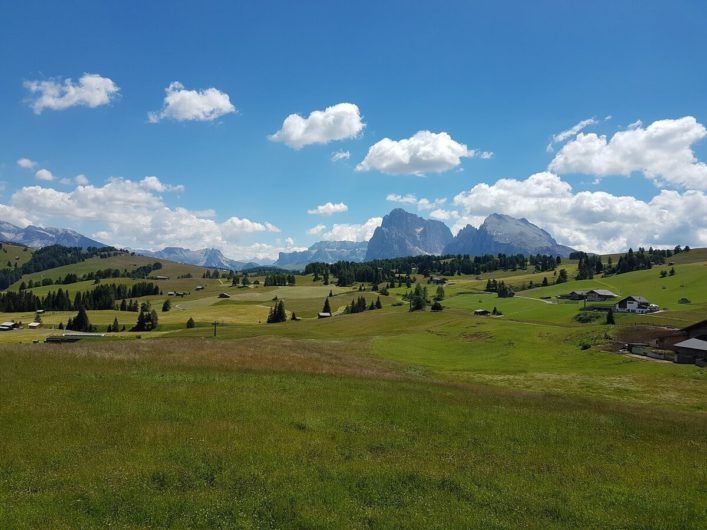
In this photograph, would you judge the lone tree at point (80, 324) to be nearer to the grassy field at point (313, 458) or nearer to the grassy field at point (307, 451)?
the grassy field at point (307, 451)

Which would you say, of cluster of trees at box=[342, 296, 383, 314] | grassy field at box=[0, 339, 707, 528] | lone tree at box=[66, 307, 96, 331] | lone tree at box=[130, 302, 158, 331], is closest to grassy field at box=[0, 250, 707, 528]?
grassy field at box=[0, 339, 707, 528]

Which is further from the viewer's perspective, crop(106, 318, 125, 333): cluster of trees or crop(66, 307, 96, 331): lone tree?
crop(66, 307, 96, 331): lone tree

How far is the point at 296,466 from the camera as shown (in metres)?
15.0

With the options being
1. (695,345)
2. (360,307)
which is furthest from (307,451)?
(360,307)

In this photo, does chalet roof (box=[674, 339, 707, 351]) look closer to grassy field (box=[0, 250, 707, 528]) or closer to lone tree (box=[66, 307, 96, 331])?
grassy field (box=[0, 250, 707, 528])

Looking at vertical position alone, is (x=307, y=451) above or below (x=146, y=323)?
above

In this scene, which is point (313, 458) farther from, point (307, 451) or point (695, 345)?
point (695, 345)

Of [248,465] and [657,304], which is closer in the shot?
[248,465]

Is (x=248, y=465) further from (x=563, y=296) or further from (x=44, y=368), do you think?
(x=563, y=296)

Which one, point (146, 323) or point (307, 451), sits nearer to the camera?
point (307, 451)

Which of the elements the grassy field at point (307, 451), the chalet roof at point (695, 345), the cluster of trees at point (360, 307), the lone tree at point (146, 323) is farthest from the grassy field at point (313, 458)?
the cluster of trees at point (360, 307)

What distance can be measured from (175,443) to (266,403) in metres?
6.81

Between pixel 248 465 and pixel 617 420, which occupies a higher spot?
pixel 248 465

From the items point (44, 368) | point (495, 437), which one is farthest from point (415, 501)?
point (44, 368)
